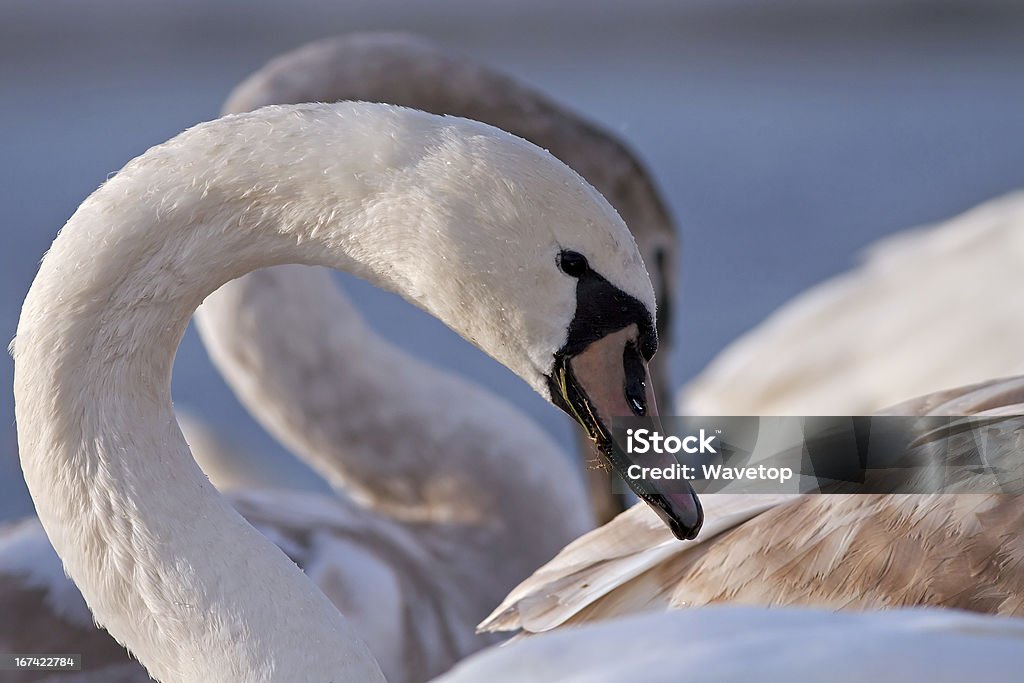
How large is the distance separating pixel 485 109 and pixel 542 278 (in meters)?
1.25

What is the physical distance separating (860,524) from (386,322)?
338 centimetres

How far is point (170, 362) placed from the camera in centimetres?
127

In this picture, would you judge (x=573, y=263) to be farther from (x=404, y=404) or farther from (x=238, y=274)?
A: (x=404, y=404)

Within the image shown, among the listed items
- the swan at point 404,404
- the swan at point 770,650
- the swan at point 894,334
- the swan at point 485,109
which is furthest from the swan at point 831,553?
the swan at point 894,334

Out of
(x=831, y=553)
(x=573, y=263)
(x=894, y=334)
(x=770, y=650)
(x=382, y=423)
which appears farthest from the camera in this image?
(x=894, y=334)

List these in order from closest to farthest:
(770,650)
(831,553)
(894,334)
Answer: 1. (770,650)
2. (831,553)
3. (894,334)

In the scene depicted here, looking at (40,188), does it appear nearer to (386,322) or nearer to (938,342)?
(386,322)

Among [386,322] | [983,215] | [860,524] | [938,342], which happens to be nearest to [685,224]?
[386,322]

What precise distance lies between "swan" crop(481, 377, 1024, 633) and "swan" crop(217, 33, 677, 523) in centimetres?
96

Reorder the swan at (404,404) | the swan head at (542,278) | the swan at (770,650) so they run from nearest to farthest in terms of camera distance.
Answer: the swan at (770,650)
the swan head at (542,278)
the swan at (404,404)

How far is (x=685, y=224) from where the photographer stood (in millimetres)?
5219

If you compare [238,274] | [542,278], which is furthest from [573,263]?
[238,274]

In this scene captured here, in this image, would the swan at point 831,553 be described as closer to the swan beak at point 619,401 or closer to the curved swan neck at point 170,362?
the swan beak at point 619,401

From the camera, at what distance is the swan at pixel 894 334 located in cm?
255
